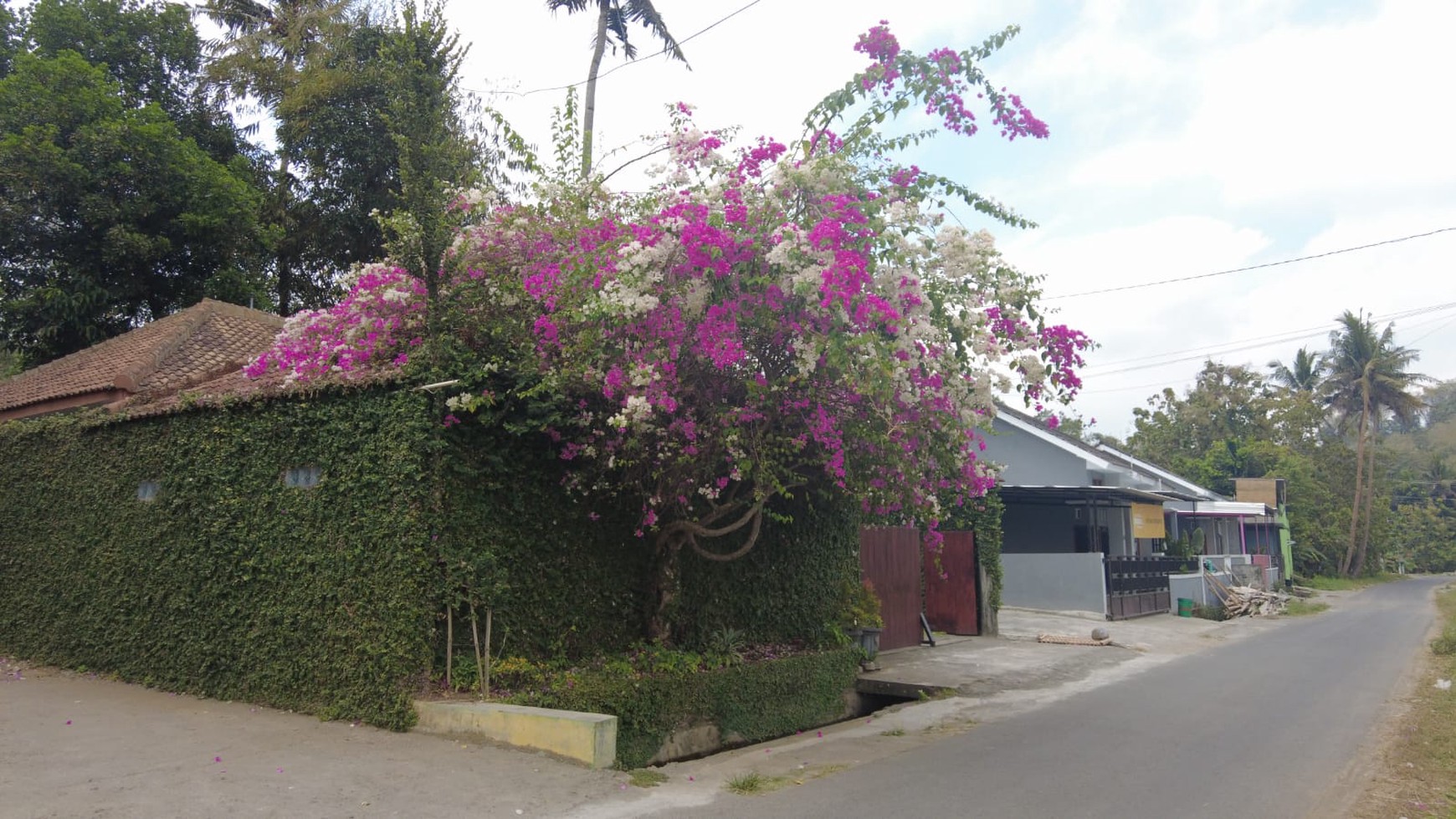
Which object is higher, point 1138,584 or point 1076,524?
point 1076,524

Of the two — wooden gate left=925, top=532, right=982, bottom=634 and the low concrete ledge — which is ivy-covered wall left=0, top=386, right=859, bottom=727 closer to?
the low concrete ledge

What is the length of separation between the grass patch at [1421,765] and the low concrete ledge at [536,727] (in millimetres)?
5467

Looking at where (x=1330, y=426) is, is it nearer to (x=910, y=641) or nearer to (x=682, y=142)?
(x=910, y=641)

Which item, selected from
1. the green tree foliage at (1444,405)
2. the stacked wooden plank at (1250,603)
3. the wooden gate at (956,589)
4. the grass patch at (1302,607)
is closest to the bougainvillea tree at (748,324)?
the wooden gate at (956,589)

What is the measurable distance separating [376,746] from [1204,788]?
6506mm

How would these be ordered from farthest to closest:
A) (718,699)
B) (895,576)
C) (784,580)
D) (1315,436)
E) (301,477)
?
(1315,436) → (895,576) → (784,580) → (718,699) → (301,477)

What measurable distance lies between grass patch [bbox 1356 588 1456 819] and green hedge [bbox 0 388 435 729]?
775 centimetres

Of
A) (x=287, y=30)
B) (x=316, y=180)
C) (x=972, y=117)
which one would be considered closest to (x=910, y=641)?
(x=972, y=117)

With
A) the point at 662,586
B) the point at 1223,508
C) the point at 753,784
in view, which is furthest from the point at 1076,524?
the point at 753,784

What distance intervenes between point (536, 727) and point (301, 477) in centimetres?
383

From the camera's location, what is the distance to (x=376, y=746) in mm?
7629

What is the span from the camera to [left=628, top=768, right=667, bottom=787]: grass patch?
711 cm

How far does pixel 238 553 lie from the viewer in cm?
980

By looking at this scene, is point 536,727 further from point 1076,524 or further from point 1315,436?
point 1315,436
